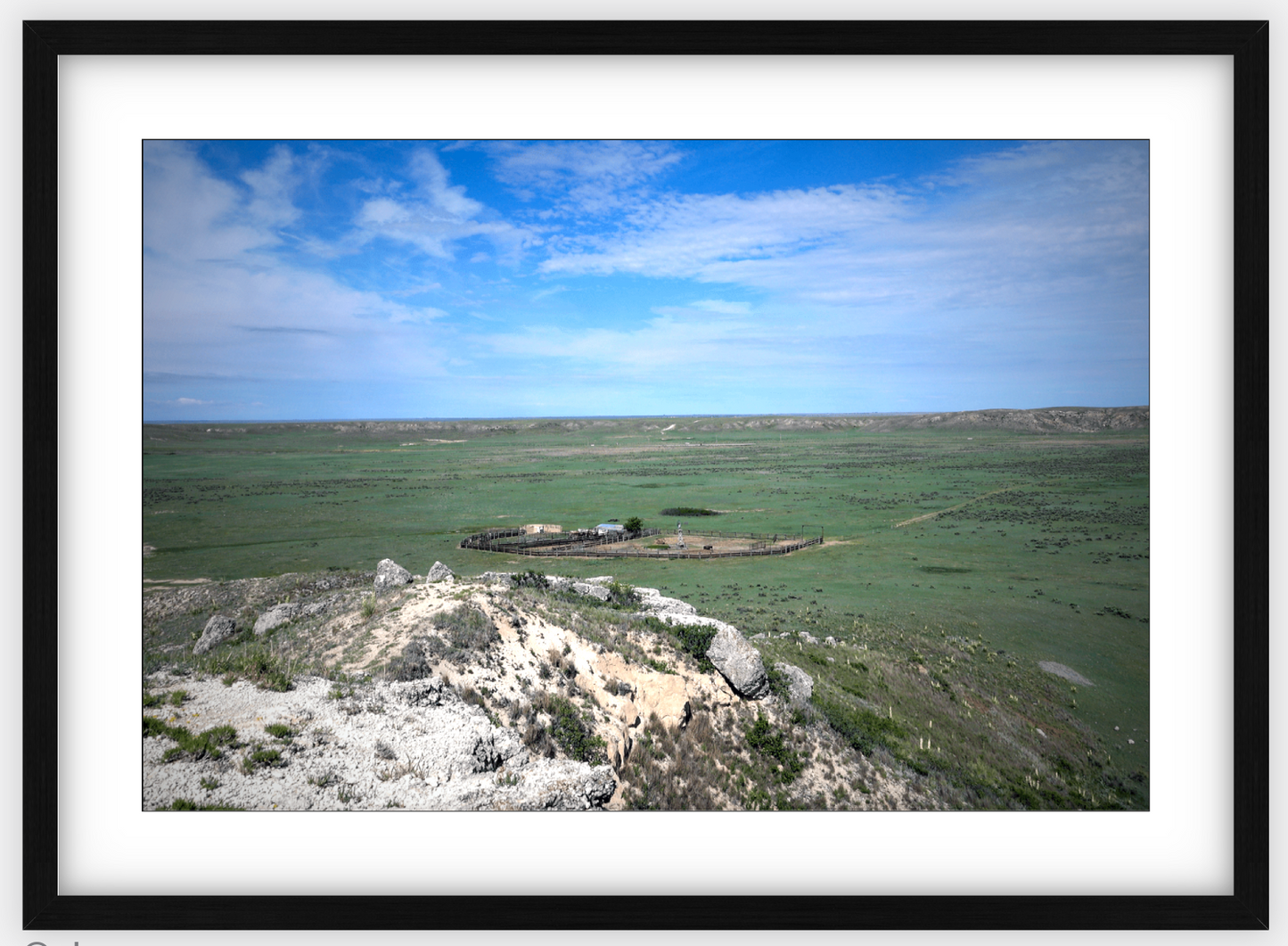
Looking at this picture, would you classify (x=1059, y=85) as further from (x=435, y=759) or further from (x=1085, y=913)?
(x=435, y=759)

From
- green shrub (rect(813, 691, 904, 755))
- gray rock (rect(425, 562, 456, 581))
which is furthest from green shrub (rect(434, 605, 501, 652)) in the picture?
green shrub (rect(813, 691, 904, 755))

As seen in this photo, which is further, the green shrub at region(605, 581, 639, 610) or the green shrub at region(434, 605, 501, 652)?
the green shrub at region(605, 581, 639, 610)

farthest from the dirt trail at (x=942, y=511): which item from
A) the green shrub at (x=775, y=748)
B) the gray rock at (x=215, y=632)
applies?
the gray rock at (x=215, y=632)

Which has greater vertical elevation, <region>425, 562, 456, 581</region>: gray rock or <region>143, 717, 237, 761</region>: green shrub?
<region>425, 562, 456, 581</region>: gray rock

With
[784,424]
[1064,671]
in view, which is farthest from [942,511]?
[1064,671]

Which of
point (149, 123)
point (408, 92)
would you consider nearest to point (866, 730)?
point (408, 92)

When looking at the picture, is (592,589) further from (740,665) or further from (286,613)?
(286,613)

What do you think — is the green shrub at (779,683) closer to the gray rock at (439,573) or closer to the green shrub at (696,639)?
the green shrub at (696,639)

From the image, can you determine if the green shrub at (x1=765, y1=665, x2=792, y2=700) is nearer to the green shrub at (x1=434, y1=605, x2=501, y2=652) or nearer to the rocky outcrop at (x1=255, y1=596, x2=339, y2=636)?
the green shrub at (x1=434, y1=605, x2=501, y2=652)
